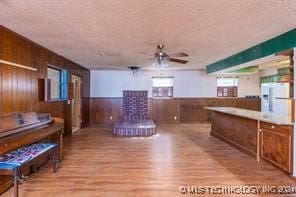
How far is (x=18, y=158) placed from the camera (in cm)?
297

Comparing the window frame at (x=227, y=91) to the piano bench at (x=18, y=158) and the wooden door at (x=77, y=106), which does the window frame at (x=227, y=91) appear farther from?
the piano bench at (x=18, y=158)

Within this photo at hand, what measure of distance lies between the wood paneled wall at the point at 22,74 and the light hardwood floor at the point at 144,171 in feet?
3.84

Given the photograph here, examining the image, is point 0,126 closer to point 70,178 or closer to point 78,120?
point 70,178

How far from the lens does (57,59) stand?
242 inches

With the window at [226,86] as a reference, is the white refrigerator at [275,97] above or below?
below

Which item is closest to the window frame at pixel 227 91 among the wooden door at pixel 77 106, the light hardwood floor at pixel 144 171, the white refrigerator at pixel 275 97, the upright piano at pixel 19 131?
the white refrigerator at pixel 275 97

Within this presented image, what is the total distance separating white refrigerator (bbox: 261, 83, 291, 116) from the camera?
21.9 ft

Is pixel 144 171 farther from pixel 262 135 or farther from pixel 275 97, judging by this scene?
pixel 275 97

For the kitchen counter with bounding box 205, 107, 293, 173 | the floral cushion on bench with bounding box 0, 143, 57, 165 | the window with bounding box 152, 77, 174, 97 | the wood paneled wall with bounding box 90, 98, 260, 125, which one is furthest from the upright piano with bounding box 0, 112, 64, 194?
the window with bounding box 152, 77, 174, 97

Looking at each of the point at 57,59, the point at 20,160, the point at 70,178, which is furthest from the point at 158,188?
the point at 57,59

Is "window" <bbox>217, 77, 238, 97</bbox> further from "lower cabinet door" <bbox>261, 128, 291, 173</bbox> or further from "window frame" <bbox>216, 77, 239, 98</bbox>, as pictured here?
"lower cabinet door" <bbox>261, 128, 291, 173</bbox>

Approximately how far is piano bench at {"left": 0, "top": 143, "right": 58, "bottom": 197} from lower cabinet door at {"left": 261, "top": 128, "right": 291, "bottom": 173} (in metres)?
3.68

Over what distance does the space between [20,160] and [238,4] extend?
321cm

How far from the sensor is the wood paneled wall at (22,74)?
144 inches
